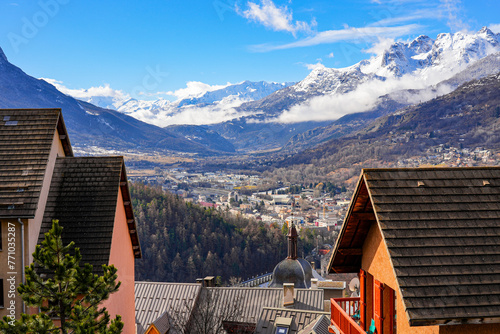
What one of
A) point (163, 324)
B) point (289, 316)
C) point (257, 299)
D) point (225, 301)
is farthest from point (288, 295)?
point (163, 324)

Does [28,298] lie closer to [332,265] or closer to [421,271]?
[332,265]

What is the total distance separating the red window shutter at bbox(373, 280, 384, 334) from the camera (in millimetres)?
9964

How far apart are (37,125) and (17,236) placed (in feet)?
13.7

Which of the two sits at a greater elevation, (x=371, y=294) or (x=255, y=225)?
(x=255, y=225)

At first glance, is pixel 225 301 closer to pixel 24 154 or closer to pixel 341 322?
pixel 24 154

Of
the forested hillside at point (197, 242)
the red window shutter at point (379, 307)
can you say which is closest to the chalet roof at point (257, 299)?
the red window shutter at point (379, 307)

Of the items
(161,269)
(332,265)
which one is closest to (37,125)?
(332,265)

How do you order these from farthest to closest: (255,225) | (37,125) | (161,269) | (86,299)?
(255,225) < (161,269) < (37,125) < (86,299)

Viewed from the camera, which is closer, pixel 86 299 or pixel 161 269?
pixel 86 299

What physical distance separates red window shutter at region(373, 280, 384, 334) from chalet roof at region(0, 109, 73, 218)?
32.4 feet

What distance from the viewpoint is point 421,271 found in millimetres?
7910

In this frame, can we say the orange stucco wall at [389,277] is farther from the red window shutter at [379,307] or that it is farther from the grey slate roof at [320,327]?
the grey slate roof at [320,327]

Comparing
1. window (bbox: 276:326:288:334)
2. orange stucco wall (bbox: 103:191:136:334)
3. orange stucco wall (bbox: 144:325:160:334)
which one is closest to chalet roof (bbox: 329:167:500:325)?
orange stucco wall (bbox: 103:191:136:334)

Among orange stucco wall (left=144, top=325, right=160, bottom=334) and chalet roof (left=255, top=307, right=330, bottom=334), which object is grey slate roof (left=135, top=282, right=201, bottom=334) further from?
chalet roof (left=255, top=307, right=330, bottom=334)
